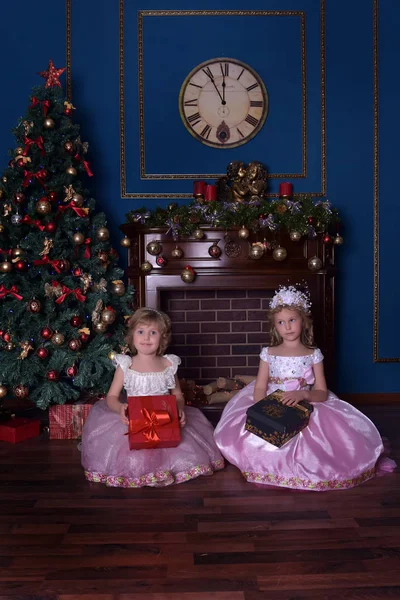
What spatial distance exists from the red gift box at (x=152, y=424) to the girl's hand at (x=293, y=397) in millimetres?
621

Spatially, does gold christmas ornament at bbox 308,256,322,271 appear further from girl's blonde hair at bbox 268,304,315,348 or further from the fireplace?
girl's blonde hair at bbox 268,304,315,348

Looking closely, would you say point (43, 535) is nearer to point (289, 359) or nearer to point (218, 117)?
point (289, 359)

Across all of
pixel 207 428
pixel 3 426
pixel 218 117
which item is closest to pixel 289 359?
pixel 207 428

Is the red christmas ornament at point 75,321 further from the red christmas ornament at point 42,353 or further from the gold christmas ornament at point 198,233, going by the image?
the gold christmas ornament at point 198,233

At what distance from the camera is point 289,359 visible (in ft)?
11.8

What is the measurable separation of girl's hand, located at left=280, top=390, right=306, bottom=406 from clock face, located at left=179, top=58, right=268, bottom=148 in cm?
254

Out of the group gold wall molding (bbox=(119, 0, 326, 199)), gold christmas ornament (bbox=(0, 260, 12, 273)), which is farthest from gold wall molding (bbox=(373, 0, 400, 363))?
gold christmas ornament (bbox=(0, 260, 12, 273))

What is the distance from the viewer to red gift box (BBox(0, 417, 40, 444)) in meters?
4.11

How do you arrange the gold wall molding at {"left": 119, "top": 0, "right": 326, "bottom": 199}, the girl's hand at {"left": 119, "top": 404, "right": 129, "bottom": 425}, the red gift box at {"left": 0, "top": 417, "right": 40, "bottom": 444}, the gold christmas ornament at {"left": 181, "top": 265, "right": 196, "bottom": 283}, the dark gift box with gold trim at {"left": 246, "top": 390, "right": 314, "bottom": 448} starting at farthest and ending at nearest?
1. the gold wall molding at {"left": 119, "top": 0, "right": 326, "bottom": 199}
2. the gold christmas ornament at {"left": 181, "top": 265, "right": 196, "bottom": 283}
3. the red gift box at {"left": 0, "top": 417, "right": 40, "bottom": 444}
4. the girl's hand at {"left": 119, "top": 404, "right": 129, "bottom": 425}
5. the dark gift box with gold trim at {"left": 246, "top": 390, "right": 314, "bottom": 448}

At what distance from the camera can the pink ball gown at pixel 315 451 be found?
124 inches

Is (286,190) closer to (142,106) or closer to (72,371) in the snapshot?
(142,106)

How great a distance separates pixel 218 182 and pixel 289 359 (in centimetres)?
198

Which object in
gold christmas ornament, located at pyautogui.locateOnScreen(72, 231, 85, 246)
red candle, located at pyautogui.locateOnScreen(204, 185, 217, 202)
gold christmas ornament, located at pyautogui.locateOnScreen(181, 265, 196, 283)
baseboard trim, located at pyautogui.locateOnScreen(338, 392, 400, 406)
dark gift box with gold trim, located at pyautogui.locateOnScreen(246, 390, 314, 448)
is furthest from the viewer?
baseboard trim, located at pyautogui.locateOnScreen(338, 392, 400, 406)

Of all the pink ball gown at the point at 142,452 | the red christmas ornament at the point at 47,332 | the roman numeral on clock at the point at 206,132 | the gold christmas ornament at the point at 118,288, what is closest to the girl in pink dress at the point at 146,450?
the pink ball gown at the point at 142,452
